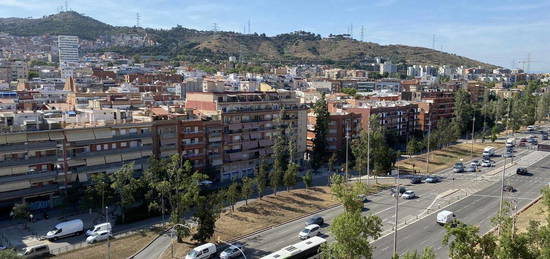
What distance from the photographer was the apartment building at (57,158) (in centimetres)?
5662

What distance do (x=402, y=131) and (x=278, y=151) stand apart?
177ft

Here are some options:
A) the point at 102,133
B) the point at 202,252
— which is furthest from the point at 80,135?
the point at 202,252

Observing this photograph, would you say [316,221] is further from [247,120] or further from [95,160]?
[247,120]

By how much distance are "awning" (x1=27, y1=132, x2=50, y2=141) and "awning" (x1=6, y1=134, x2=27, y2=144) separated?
61 cm

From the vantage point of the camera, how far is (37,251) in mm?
44625

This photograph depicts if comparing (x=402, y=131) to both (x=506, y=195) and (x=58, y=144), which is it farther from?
(x=58, y=144)

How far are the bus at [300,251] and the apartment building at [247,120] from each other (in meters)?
40.1

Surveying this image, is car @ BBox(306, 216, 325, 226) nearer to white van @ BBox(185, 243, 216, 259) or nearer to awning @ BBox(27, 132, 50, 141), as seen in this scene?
white van @ BBox(185, 243, 216, 259)

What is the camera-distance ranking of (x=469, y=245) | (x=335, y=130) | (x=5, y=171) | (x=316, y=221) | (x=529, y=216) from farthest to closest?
(x=335, y=130) < (x=5, y=171) < (x=529, y=216) < (x=316, y=221) < (x=469, y=245)

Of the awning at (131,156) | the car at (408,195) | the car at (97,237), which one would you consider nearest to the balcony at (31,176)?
the awning at (131,156)

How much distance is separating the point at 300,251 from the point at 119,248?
1974 cm

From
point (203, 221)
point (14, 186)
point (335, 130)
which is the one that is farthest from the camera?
point (335, 130)

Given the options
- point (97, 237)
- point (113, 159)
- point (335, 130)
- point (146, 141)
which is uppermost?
point (146, 141)

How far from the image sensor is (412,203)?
64500mm
